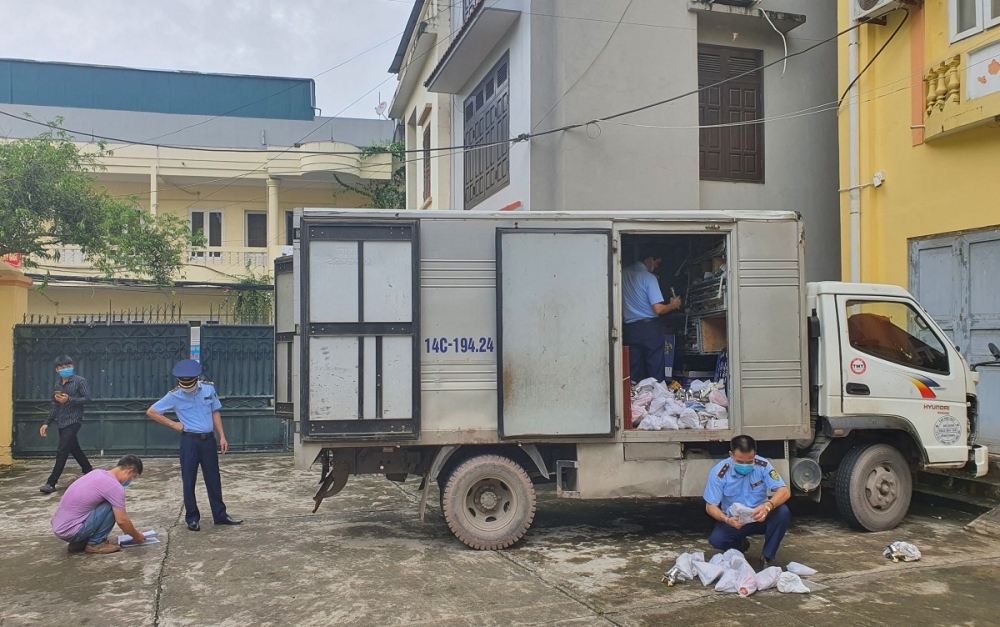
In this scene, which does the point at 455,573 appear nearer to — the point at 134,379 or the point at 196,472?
the point at 196,472

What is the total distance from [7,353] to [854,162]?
1202 cm

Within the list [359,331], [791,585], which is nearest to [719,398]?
[791,585]

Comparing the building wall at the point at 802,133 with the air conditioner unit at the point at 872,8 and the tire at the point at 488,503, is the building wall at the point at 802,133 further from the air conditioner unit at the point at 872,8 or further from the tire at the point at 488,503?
the tire at the point at 488,503

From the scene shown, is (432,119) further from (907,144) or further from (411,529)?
(411,529)

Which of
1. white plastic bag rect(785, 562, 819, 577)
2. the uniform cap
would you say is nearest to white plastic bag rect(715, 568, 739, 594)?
white plastic bag rect(785, 562, 819, 577)

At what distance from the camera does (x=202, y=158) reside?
66.8ft

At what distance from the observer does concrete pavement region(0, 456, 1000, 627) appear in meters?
4.69

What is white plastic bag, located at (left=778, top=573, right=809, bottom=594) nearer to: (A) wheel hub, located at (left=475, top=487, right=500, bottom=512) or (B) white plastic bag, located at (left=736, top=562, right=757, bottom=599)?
(B) white plastic bag, located at (left=736, top=562, right=757, bottom=599)

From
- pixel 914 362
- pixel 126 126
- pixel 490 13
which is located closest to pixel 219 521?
pixel 914 362

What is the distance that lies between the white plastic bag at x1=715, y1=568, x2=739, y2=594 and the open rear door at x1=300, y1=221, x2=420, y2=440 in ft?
8.03

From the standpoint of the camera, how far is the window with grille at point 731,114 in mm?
11320

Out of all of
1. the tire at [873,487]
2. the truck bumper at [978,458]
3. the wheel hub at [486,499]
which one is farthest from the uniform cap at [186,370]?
the truck bumper at [978,458]

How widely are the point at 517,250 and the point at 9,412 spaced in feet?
28.5

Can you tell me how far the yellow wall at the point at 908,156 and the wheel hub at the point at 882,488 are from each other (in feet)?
11.8
